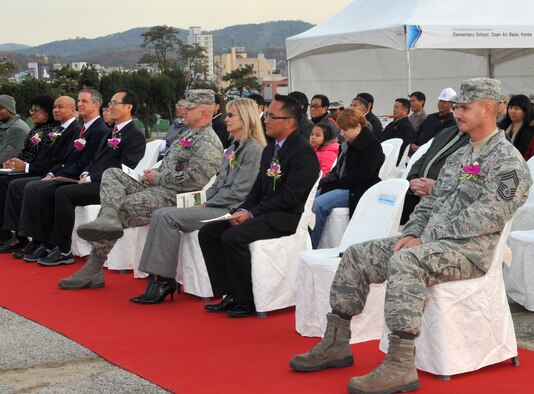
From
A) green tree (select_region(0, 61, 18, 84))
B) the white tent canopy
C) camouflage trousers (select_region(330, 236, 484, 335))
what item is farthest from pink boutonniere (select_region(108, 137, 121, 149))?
green tree (select_region(0, 61, 18, 84))

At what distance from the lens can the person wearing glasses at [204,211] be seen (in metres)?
6.58

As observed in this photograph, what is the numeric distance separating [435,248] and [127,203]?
134 inches

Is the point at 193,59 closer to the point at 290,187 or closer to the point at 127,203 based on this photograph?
the point at 127,203

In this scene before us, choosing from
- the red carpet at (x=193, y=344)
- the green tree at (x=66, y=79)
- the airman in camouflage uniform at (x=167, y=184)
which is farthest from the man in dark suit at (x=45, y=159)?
the green tree at (x=66, y=79)

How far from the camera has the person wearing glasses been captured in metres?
6.58

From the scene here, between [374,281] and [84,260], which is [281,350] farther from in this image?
[84,260]

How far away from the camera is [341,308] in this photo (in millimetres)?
4668

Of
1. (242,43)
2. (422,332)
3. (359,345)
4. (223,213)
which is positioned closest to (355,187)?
(223,213)

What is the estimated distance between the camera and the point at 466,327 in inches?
177

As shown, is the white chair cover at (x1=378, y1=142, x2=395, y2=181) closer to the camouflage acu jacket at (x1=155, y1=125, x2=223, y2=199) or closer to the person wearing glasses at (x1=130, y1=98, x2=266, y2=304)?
the camouflage acu jacket at (x1=155, y1=125, x2=223, y2=199)

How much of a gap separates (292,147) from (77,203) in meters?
2.90

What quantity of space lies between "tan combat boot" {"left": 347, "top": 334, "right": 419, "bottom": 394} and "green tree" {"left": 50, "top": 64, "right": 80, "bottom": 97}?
3205cm

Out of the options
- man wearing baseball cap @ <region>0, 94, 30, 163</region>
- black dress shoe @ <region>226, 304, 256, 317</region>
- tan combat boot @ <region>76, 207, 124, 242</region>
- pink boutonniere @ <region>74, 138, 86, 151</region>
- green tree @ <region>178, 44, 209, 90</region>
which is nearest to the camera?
black dress shoe @ <region>226, 304, 256, 317</region>

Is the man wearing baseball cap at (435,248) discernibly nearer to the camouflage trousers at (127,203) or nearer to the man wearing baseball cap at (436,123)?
the camouflage trousers at (127,203)
